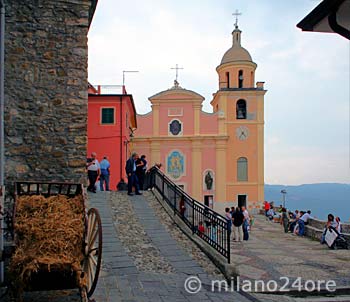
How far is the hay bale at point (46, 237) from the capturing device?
5078mm

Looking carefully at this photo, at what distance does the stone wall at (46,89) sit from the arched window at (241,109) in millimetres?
31743

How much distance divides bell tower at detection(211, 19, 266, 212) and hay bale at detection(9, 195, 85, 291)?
32.6 metres

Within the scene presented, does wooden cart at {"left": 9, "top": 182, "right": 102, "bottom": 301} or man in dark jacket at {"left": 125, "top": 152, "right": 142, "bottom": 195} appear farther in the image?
man in dark jacket at {"left": 125, "top": 152, "right": 142, "bottom": 195}

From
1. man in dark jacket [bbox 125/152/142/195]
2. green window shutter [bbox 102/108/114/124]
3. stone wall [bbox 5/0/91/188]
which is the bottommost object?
man in dark jacket [bbox 125/152/142/195]

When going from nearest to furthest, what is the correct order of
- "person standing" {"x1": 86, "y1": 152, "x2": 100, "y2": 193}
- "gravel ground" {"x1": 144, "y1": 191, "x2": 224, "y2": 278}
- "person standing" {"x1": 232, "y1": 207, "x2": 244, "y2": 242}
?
"gravel ground" {"x1": 144, "y1": 191, "x2": 224, "y2": 278} < "person standing" {"x1": 86, "y1": 152, "x2": 100, "y2": 193} < "person standing" {"x1": 232, "y1": 207, "x2": 244, "y2": 242}

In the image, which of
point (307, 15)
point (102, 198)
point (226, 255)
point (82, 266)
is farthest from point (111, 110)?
point (307, 15)

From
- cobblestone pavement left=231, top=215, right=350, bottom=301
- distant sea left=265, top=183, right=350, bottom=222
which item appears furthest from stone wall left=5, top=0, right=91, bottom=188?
distant sea left=265, top=183, right=350, bottom=222

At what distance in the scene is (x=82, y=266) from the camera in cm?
559

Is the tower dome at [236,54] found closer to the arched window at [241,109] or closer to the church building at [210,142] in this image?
the church building at [210,142]

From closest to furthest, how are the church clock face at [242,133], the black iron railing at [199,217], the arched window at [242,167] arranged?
the black iron railing at [199,217]
the arched window at [242,167]
the church clock face at [242,133]

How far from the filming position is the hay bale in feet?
16.7

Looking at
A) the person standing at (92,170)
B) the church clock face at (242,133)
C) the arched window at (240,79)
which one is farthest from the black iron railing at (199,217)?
the arched window at (240,79)

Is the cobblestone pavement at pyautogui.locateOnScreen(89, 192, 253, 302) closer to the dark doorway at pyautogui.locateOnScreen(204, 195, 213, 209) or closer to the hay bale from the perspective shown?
the hay bale

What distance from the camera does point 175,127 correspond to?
129 feet
